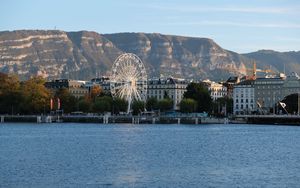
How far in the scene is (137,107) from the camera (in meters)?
170

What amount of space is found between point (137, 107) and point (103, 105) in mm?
7673

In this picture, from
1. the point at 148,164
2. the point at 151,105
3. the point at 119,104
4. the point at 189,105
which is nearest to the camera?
the point at 148,164

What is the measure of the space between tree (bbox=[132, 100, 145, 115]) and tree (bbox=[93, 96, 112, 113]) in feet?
17.0

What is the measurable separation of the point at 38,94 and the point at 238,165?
372 ft

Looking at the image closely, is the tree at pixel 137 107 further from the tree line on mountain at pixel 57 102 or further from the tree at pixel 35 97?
the tree at pixel 35 97

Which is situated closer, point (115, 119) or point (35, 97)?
point (115, 119)

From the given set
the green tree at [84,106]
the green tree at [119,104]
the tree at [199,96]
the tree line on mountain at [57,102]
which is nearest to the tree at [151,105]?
the tree line on mountain at [57,102]

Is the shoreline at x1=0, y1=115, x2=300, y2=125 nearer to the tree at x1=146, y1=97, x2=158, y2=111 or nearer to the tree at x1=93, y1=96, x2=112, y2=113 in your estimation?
the tree at x1=93, y1=96, x2=112, y2=113

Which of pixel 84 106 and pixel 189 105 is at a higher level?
pixel 84 106

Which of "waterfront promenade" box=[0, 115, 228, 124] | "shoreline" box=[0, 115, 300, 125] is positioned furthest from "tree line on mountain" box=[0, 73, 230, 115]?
"shoreline" box=[0, 115, 300, 125]

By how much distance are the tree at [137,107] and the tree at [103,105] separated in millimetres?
5186

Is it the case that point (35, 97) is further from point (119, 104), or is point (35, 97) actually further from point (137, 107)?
point (137, 107)

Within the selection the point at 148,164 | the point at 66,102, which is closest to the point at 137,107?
the point at 66,102

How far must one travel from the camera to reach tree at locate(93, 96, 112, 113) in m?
173
